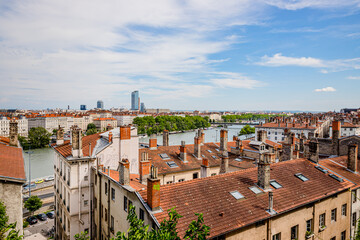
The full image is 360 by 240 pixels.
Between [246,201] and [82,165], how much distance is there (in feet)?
40.7

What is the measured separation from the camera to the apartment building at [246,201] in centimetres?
1071

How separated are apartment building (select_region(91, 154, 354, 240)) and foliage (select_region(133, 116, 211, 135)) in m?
102

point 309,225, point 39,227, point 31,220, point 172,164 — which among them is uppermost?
point 172,164

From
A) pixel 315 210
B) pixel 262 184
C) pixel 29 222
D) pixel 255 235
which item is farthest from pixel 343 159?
pixel 29 222

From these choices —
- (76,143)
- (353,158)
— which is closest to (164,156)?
(76,143)

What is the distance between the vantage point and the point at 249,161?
24.9 metres

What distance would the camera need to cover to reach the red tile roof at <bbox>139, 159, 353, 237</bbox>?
10.6 m

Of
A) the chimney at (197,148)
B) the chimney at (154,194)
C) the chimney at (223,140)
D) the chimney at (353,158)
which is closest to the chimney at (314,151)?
the chimney at (353,158)

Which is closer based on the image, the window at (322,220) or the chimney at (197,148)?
the window at (322,220)

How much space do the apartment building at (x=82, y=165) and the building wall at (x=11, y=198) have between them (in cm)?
500

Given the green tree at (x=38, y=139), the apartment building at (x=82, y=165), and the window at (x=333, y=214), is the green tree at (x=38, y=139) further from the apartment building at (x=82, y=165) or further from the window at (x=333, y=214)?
the window at (x=333, y=214)

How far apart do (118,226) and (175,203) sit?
200 inches

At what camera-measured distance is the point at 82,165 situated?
1844 centimetres

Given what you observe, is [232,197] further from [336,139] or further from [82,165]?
[336,139]
